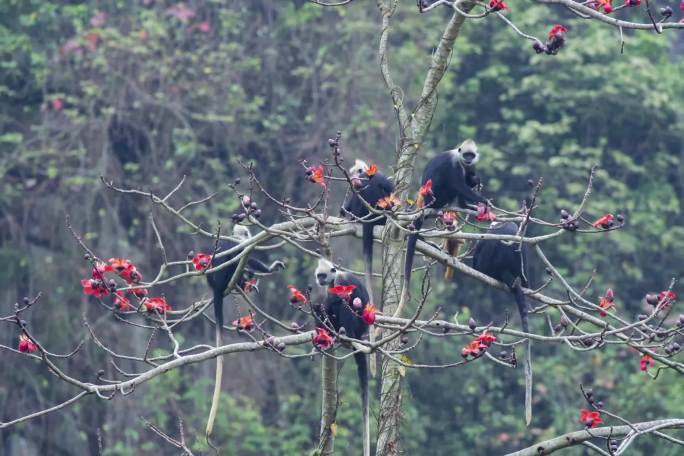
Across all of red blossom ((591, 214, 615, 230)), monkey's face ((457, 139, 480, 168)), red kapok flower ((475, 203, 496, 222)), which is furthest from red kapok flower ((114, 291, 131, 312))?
monkey's face ((457, 139, 480, 168))

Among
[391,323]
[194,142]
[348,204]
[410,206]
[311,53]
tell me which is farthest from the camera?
[311,53]

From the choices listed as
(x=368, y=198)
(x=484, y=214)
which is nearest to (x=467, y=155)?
(x=368, y=198)

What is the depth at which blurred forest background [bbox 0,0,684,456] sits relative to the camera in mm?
9188

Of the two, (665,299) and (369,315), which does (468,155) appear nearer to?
(665,299)

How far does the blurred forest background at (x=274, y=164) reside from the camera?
9.19 m

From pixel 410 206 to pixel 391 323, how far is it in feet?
2.35

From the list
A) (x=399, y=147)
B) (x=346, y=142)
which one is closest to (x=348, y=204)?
(x=399, y=147)

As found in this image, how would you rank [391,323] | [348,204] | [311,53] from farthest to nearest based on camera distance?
[311,53] → [348,204] → [391,323]

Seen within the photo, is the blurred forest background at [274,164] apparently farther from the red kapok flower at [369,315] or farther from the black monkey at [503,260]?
the red kapok flower at [369,315]

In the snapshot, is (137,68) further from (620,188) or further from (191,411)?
(620,188)

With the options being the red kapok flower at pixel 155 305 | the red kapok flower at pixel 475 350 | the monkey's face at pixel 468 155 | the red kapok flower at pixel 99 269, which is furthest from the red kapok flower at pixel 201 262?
the monkey's face at pixel 468 155

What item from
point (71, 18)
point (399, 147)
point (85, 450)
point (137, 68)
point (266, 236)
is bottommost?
point (85, 450)

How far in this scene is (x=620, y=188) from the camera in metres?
10.4

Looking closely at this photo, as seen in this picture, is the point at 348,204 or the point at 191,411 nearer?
the point at 348,204
